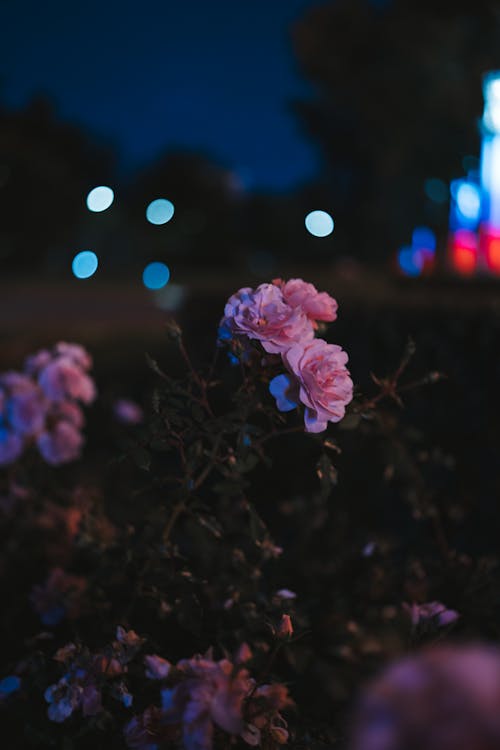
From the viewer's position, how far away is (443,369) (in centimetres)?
329

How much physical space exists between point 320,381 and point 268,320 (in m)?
0.16

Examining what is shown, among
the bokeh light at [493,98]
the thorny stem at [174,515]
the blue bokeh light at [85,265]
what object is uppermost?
the bokeh light at [493,98]

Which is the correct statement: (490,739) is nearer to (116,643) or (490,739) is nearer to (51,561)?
(116,643)

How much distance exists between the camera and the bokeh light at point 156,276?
27.1 m

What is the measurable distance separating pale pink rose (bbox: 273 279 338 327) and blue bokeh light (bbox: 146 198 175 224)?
2.34 ft

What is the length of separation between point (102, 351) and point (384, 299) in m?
4.04

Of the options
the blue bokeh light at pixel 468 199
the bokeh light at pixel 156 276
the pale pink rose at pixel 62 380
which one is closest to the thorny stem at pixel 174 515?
the pale pink rose at pixel 62 380

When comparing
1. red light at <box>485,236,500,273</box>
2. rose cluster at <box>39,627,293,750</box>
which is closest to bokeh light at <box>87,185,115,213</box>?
rose cluster at <box>39,627,293,750</box>

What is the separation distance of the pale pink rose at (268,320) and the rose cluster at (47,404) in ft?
4.06

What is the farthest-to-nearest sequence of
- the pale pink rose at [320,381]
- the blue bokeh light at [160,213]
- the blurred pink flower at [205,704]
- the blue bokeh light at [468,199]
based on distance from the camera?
the blue bokeh light at [468,199] < the blue bokeh light at [160,213] < the pale pink rose at [320,381] < the blurred pink flower at [205,704]

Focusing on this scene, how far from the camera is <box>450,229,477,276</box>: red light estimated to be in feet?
48.6

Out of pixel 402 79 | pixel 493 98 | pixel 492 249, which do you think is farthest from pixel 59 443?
pixel 402 79

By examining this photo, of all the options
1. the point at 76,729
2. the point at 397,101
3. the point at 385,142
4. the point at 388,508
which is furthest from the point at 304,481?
the point at 385,142

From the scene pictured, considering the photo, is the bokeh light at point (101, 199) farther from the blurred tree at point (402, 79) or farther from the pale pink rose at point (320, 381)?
the blurred tree at point (402, 79)
